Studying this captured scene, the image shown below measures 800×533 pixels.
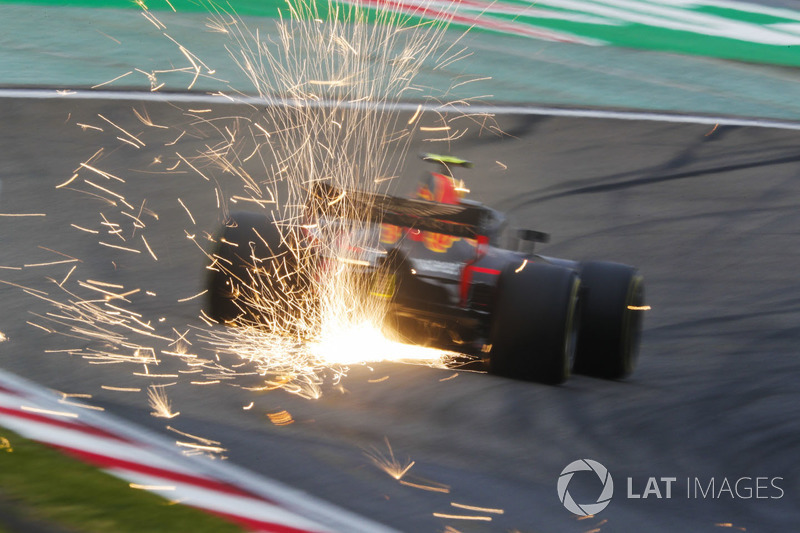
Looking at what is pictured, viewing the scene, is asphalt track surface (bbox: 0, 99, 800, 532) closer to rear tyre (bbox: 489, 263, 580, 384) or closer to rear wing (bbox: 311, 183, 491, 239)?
rear tyre (bbox: 489, 263, 580, 384)

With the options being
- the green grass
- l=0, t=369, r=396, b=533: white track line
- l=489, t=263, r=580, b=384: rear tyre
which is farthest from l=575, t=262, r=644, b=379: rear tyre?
the green grass

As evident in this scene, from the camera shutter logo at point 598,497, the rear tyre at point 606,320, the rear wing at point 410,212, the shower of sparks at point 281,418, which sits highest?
the rear wing at point 410,212

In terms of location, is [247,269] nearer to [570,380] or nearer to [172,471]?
[172,471]

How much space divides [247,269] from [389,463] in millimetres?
1597

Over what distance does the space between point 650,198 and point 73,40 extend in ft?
25.2

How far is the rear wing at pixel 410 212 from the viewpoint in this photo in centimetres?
595

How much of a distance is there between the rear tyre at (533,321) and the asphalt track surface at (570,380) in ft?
0.74

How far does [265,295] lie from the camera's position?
20.1 ft

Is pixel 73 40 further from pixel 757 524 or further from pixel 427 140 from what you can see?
pixel 757 524

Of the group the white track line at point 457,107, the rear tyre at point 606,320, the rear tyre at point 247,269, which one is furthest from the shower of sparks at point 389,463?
the white track line at point 457,107

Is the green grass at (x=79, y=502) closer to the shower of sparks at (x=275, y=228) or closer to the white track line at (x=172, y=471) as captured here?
the white track line at (x=172, y=471)

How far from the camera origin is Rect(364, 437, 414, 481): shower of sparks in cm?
509

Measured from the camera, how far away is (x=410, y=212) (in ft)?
19.7

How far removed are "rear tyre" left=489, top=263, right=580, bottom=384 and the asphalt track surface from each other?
0.23 m
